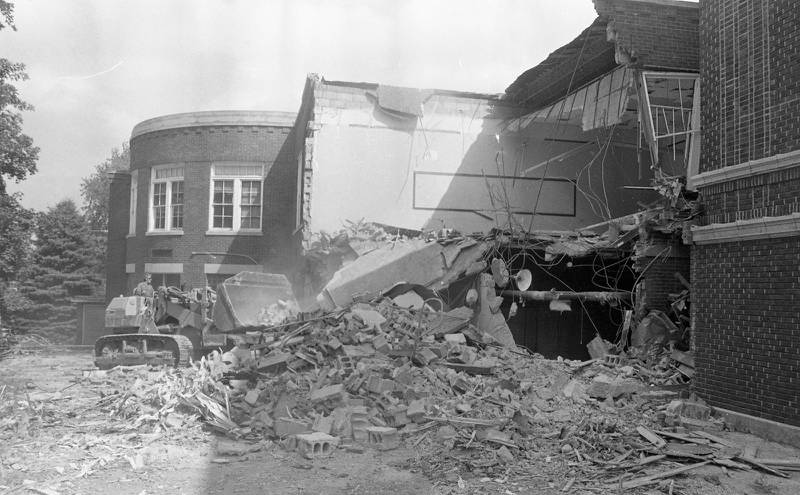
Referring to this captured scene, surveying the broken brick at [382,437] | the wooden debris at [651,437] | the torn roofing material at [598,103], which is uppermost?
the torn roofing material at [598,103]

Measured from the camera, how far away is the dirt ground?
21.7ft

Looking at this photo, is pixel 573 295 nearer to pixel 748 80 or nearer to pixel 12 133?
pixel 748 80

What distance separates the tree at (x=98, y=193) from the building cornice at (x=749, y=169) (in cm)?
5673

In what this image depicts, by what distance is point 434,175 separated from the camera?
19047 millimetres

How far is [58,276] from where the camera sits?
3173cm

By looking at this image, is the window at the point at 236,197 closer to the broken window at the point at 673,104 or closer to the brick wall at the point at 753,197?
the broken window at the point at 673,104

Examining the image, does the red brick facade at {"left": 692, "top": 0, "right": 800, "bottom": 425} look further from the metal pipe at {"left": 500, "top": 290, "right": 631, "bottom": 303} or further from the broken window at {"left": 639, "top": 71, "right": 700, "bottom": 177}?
the metal pipe at {"left": 500, "top": 290, "right": 631, "bottom": 303}

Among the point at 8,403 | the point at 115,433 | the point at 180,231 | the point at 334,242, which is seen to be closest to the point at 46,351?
the point at 180,231

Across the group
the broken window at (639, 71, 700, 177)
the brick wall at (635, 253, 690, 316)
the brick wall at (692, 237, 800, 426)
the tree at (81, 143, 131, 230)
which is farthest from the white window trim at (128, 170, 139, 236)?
the tree at (81, 143, 131, 230)

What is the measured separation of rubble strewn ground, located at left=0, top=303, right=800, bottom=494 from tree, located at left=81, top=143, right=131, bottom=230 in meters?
50.7

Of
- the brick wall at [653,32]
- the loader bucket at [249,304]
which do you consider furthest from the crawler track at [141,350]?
the brick wall at [653,32]

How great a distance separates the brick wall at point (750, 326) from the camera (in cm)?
805

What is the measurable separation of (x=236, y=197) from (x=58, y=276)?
41.9ft

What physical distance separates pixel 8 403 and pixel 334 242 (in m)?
8.17
